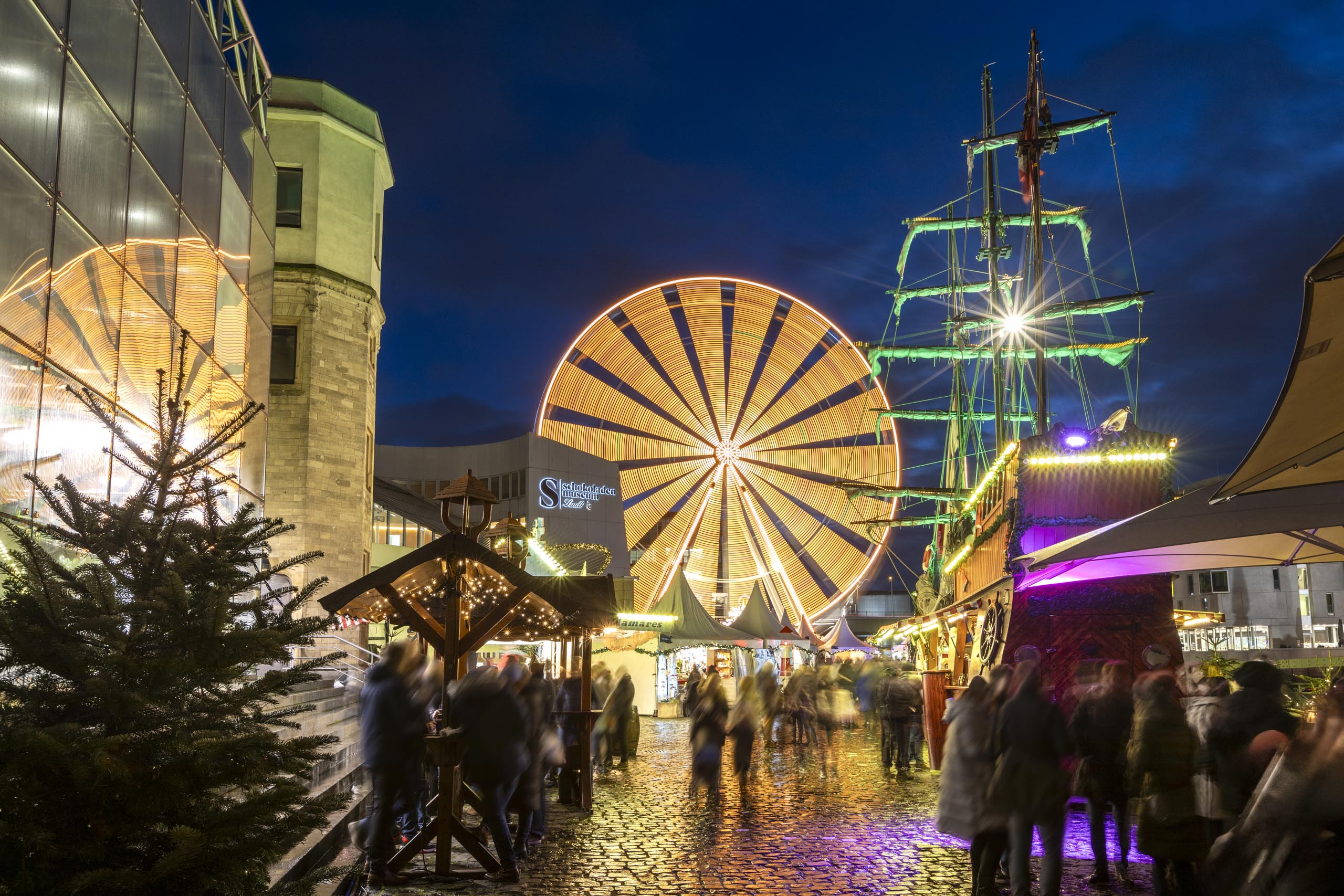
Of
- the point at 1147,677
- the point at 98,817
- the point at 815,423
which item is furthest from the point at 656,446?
the point at 98,817

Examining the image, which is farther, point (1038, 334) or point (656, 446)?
point (656, 446)

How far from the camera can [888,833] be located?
857cm

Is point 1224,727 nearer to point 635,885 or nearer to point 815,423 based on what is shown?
point 635,885

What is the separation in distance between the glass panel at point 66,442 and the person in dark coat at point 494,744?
4.10m

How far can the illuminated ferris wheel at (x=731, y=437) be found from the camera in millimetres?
34031

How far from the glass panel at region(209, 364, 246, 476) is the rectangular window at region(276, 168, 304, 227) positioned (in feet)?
26.1

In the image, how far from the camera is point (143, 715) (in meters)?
3.60

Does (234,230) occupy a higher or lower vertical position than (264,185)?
lower

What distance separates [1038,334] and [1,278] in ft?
65.0

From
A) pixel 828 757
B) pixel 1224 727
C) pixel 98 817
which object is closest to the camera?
pixel 98 817

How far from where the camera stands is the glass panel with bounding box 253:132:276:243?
17.6 metres

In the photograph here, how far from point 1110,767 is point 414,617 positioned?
475cm

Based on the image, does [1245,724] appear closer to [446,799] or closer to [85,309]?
[446,799]

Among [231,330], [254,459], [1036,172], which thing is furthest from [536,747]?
[1036,172]
